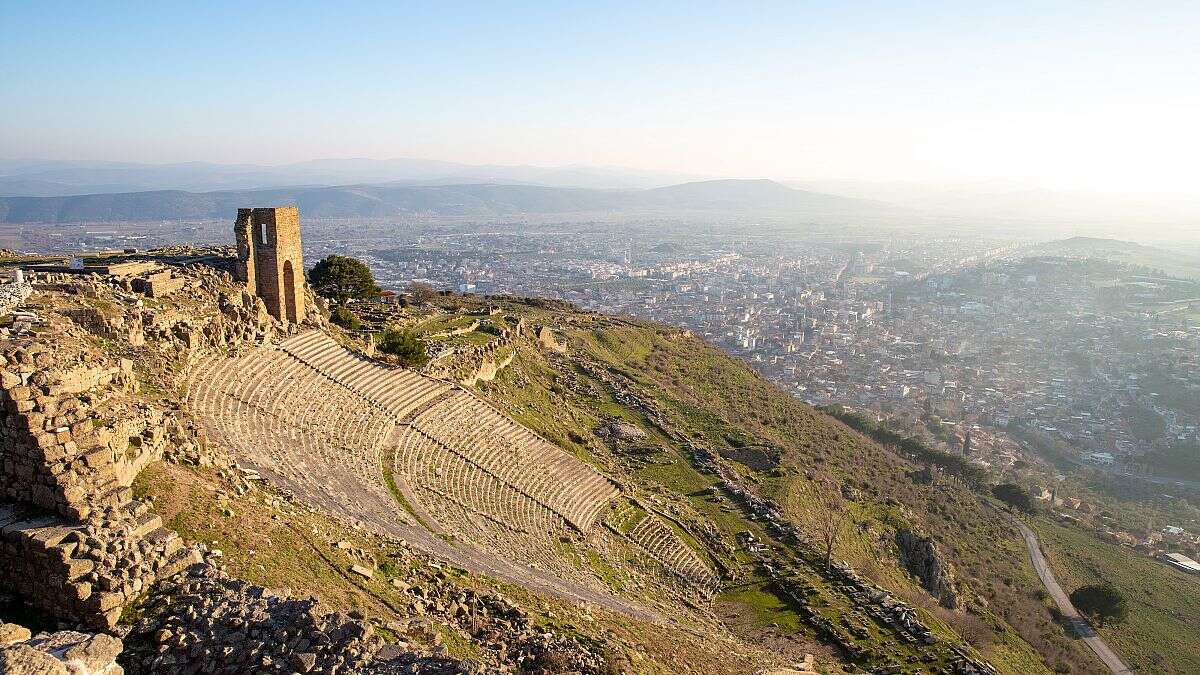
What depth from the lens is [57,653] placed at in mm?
6629

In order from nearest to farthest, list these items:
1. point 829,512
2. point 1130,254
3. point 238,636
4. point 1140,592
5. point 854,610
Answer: point 238,636 → point 854,610 → point 829,512 → point 1140,592 → point 1130,254

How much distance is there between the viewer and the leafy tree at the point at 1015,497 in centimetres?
3984

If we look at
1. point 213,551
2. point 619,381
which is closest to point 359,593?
point 213,551

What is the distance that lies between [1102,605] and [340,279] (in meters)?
36.2

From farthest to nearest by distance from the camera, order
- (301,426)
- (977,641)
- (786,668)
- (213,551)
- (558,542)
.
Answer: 1. (977,641)
2. (558,542)
3. (301,426)
4. (786,668)
5. (213,551)

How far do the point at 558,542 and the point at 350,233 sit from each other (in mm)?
163804

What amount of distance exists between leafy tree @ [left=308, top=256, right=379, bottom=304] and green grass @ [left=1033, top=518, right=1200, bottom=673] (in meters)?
35.6

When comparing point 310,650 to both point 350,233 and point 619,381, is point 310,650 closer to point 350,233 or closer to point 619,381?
point 619,381

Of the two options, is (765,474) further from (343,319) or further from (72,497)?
(72,497)

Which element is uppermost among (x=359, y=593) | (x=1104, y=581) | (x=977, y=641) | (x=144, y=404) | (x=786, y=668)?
(x=144, y=404)

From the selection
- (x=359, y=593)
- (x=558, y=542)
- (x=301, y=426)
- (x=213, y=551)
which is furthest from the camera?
(x=558, y=542)

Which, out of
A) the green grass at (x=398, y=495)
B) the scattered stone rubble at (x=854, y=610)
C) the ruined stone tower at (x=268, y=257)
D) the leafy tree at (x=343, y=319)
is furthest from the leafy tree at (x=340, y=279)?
the scattered stone rubble at (x=854, y=610)

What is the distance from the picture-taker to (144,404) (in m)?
12.2

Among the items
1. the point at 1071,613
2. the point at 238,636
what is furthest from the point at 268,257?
the point at 1071,613
